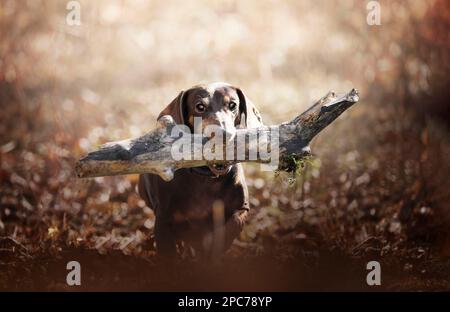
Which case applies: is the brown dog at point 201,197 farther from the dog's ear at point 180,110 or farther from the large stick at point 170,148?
the large stick at point 170,148

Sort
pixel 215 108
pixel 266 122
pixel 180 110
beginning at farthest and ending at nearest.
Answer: pixel 266 122 < pixel 180 110 < pixel 215 108

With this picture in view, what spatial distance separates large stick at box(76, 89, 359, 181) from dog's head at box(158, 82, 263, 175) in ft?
0.98

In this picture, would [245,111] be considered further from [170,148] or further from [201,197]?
[170,148]

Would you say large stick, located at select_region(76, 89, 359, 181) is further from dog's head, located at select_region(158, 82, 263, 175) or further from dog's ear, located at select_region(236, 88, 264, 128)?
dog's ear, located at select_region(236, 88, 264, 128)

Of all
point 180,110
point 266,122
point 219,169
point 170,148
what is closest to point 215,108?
point 180,110

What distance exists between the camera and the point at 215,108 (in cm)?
346

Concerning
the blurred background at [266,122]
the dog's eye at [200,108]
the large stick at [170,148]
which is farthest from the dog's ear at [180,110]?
the blurred background at [266,122]

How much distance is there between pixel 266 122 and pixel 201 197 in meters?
2.63

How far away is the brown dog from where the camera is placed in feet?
11.7

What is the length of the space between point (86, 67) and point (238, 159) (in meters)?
4.74

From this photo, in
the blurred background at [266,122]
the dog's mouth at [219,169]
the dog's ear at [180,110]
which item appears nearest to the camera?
the dog's mouth at [219,169]

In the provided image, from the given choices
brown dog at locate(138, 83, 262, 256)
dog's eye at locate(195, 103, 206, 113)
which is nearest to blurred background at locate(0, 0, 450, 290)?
brown dog at locate(138, 83, 262, 256)

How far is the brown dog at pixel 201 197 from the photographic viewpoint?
357 centimetres

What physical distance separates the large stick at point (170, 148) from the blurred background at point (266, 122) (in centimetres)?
29
